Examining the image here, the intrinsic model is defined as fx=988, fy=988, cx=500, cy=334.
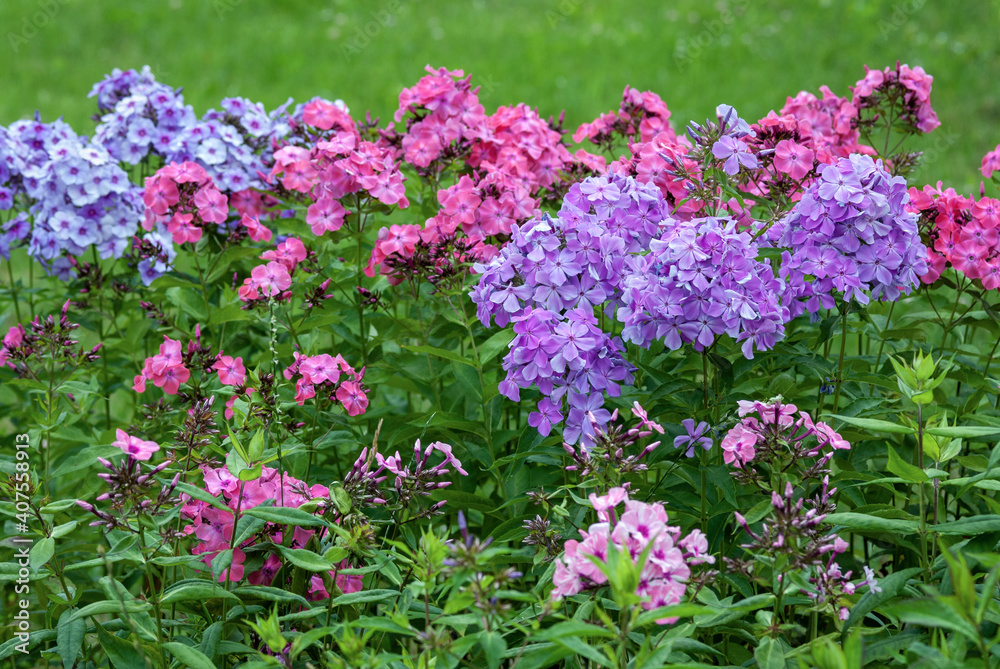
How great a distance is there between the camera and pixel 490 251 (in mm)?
2674

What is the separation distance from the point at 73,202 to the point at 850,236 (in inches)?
91.6

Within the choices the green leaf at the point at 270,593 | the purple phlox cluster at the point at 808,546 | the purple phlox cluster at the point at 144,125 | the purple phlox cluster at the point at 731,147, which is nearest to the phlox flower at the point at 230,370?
the green leaf at the point at 270,593

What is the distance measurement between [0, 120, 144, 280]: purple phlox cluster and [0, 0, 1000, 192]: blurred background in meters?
4.26

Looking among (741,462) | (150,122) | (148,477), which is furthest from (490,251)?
(150,122)

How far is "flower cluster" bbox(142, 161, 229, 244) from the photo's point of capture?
278 centimetres

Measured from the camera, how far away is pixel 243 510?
1.96m

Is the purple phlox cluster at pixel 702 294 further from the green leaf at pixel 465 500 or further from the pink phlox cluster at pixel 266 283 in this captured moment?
the pink phlox cluster at pixel 266 283

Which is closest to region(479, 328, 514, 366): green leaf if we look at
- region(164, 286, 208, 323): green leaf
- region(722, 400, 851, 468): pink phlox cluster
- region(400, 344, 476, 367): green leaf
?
region(400, 344, 476, 367): green leaf

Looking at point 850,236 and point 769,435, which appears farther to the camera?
point 850,236

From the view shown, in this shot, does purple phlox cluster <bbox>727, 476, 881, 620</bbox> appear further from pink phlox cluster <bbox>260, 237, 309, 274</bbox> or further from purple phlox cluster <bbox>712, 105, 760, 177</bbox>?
pink phlox cluster <bbox>260, 237, 309, 274</bbox>

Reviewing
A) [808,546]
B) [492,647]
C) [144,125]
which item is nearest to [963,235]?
[808,546]

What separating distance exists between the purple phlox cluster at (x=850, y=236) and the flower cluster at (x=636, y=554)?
765mm

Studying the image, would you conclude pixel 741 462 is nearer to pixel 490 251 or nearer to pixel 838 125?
pixel 490 251

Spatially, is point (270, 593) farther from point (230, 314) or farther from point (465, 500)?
point (230, 314)
